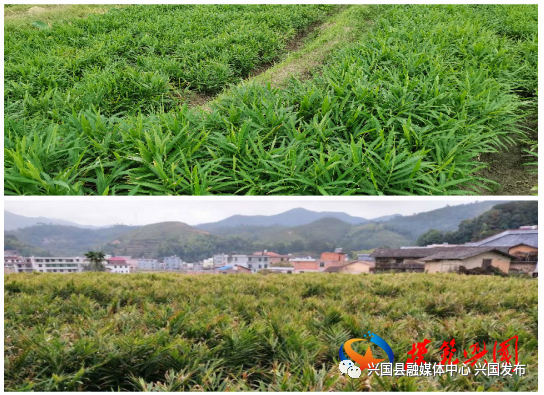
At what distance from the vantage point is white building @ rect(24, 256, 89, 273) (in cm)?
161

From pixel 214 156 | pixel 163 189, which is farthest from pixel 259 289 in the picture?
pixel 214 156

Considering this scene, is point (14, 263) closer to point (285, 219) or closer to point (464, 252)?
point (285, 219)

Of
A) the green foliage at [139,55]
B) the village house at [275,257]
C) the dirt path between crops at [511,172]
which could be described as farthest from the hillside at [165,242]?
the dirt path between crops at [511,172]

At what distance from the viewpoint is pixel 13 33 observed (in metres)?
6.17

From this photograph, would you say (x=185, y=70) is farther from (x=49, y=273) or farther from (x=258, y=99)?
(x=49, y=273)

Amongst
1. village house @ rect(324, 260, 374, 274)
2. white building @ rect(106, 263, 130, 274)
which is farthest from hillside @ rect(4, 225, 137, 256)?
village house @ rect(324, 260, 374, 274)

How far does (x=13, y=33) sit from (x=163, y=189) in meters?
6.35

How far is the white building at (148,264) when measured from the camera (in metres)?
1.64

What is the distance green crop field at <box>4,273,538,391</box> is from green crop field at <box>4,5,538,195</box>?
54 cm

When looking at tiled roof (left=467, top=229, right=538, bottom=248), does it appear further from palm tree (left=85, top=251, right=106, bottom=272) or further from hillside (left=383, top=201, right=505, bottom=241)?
palm tree (left=85, top=251, right=106, bottom=272)

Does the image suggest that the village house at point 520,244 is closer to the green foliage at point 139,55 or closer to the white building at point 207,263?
the white building at point 207,263

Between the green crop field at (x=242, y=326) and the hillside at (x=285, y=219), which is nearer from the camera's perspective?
the green crop field at (x=242, y=326)

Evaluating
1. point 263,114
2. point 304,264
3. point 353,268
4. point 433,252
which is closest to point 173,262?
point 304,264

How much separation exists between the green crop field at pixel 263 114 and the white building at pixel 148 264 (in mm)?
468
